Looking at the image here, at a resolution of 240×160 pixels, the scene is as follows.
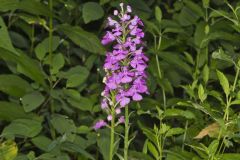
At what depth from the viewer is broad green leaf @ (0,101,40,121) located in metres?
2.27

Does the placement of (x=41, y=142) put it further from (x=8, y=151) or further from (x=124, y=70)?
(x=124, y=70)

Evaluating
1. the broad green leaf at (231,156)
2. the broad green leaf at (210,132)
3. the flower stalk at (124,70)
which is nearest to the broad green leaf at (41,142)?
the flower stalk at (124,70)

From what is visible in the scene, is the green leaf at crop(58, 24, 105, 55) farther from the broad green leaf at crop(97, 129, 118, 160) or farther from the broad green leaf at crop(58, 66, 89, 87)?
the broad green leaf at crop(97, 129, 118, 160)

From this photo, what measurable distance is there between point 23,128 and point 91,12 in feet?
2.11

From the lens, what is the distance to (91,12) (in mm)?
2500

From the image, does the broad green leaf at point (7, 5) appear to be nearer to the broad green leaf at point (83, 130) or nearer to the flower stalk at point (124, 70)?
the flower stalk at point (124, 70)

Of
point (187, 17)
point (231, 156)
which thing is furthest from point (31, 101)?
point (187, 17)

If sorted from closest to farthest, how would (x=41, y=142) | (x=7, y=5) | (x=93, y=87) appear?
(x=7, y=5)
(x=41, y=142)
(x=93, y=87)

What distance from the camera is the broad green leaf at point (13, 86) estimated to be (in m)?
2.31

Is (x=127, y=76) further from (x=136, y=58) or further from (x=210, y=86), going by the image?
(x=210, y=86)

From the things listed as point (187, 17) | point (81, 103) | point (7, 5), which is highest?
point (7, 5)

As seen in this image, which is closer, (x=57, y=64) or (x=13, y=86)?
(x=13, y=86)

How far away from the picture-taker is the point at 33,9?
2.21 m

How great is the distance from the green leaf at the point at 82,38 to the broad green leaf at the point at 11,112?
1.29ft
